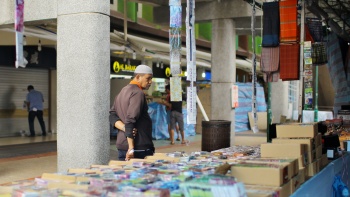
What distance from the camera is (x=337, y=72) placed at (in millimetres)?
14953

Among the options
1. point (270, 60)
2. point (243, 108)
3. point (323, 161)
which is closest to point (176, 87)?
point (323, 161)

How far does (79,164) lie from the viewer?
6.30 m

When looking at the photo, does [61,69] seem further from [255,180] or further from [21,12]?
[255,180]

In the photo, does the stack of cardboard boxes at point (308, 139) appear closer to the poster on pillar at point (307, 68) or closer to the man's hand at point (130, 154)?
the man's hand at point (130, 154)

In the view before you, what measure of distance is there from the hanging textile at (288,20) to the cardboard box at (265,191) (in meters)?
6.08

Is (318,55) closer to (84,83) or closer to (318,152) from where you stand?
(318,152)

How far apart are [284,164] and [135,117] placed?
2.08 meters

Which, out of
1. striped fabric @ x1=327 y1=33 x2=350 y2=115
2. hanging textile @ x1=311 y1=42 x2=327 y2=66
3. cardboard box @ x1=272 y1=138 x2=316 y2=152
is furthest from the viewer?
striped fabric @ x1=327 y1=33 x2=350 y2=115

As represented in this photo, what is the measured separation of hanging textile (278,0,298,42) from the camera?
29.3ft

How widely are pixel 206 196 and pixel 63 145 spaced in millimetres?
4275

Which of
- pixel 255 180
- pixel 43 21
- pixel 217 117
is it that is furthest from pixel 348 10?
pixel 255 180

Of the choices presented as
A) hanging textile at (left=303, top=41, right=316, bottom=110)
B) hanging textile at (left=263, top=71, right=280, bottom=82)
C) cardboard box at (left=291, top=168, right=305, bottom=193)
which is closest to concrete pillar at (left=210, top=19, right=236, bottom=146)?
hanging textile at (left=263, top=71, right=280, bottom=82)

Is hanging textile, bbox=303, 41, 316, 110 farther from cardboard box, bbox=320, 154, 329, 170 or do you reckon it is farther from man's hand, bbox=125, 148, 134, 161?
man's hand, bbox=125, 148, 134, 161

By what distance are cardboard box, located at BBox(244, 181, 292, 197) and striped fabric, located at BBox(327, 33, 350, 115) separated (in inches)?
469
